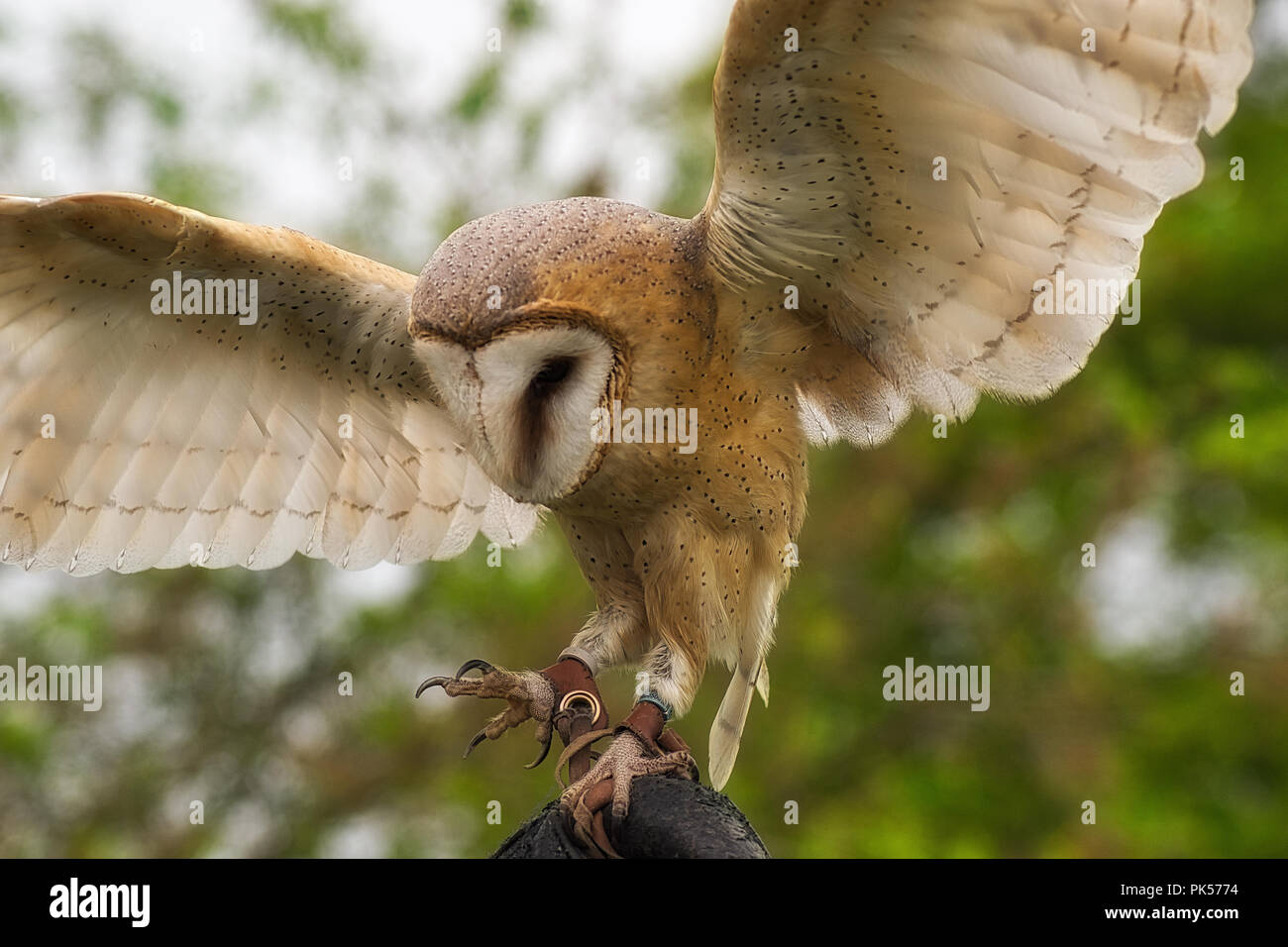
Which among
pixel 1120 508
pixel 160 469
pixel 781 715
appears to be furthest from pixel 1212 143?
pixel 160 469

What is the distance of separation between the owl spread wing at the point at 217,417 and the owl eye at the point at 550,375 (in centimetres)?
58

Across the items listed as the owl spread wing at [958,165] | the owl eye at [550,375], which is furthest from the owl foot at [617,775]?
the owl spread wing at [958,165]

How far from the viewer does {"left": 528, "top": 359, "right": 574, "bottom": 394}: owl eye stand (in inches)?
79.7

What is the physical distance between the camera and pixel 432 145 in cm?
635

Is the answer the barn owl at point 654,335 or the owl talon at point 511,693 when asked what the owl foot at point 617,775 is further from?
the owl talon at point 511,693

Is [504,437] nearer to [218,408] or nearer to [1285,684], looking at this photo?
[218,408]

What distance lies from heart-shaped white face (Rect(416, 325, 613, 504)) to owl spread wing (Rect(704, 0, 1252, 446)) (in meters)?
0.37

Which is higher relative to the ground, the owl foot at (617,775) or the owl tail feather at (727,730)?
the owl foot at (617,775)

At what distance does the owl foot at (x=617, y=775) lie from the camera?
2.06 metres

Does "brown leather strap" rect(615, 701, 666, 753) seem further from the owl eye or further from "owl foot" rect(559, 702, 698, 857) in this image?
the owl eye

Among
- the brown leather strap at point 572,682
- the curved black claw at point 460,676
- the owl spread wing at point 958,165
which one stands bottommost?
the brown leather strap at point 572,682

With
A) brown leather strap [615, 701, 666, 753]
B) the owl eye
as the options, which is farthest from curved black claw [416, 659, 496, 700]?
the owl eye

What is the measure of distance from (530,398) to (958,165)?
2.47 feet

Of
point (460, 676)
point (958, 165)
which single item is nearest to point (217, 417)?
point (460, 676)
